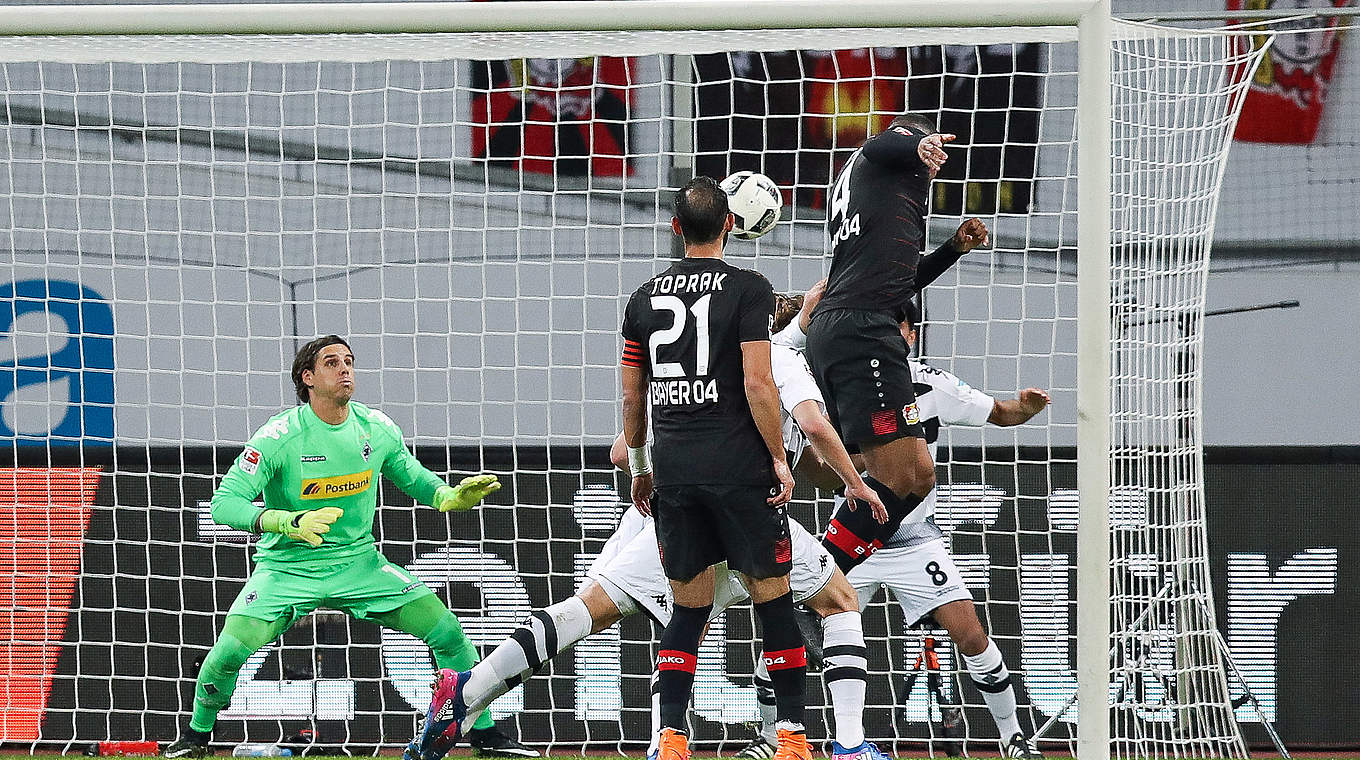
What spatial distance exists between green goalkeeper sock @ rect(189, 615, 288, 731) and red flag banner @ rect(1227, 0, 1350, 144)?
6.12m

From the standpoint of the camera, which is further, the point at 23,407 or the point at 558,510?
the point at 23,407

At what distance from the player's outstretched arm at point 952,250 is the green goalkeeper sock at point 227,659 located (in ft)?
9.72

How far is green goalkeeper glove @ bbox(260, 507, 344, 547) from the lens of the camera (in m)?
5.52

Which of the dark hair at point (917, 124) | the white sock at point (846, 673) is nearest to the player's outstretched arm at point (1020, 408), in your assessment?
the dark hair at point (917, 124)

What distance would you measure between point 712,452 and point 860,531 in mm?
1142

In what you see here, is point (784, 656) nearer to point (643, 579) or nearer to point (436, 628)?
point (643, 579)

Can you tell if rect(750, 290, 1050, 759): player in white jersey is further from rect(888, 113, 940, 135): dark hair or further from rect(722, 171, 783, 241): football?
rect(888, 113, 940, 135): dark hair

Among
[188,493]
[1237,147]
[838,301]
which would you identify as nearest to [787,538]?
[838,301]

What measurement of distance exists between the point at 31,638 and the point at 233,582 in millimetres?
964

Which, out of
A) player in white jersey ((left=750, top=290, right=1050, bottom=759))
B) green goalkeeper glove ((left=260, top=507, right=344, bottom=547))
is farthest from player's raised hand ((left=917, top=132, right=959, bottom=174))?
green goalkeeper glove ((left=260, top=507, right=344, bottom=547))

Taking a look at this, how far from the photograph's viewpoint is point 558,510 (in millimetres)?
6664

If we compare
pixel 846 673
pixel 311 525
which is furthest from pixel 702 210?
pixel 311 525

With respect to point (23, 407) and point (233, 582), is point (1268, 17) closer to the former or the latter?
point (233, 582)

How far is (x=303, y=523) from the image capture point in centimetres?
553
